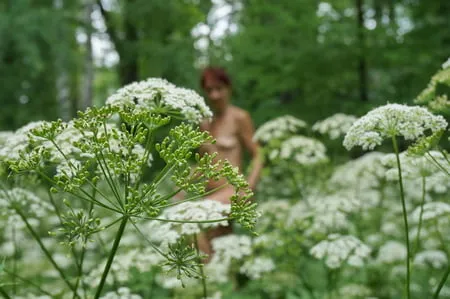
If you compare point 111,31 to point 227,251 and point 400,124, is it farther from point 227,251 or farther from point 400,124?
point 400,124

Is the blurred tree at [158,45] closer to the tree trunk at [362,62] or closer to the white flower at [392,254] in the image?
the tree trunk at [362,62]

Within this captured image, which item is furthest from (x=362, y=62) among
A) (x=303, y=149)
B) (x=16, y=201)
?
(x=16, y=201)

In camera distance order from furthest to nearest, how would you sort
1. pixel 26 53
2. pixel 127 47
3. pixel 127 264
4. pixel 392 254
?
pixel 127 47 → pixel 26 53 → pixel 392 254 → pixel 127 264

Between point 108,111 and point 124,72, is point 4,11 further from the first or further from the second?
point 108,111

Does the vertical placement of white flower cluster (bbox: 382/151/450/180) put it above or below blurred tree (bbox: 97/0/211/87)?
below

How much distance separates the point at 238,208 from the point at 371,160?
2968mm

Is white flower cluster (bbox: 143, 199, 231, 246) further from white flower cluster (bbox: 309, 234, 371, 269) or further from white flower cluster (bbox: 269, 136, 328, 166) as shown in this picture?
white flower cluster (bbox: 269, 136, 328, 166)

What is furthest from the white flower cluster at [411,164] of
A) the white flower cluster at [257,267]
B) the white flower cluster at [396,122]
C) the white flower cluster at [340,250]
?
the white flower cluster at [257,267]

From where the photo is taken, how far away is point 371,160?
14.6 feet

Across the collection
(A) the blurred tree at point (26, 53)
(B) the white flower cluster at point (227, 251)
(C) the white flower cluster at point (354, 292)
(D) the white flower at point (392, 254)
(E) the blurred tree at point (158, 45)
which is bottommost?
(C) the white flower cluster at point (354, 292)

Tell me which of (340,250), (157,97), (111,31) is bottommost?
(340,250)

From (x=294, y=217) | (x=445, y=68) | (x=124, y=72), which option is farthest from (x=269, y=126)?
(x=124, y=72)

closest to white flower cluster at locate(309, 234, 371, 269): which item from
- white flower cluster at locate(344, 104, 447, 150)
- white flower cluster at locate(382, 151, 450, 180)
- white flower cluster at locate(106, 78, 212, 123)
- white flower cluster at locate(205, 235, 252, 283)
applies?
white flower cluster at locate(205, 235, 252, 283)

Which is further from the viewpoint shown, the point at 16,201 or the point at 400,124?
the point at 16,201
